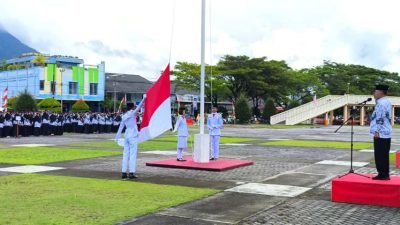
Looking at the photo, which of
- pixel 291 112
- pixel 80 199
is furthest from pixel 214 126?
pixel 291 112

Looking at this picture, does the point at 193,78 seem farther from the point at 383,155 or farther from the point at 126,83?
the point at 383,155

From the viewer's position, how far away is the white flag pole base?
15.7 m

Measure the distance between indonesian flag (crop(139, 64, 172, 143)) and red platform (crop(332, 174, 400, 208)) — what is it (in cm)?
566

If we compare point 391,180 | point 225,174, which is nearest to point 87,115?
point 225,174

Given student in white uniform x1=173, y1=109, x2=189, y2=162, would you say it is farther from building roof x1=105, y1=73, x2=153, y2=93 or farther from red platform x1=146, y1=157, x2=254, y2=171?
building roof x1=105, y1=73, x2=153, y2=93

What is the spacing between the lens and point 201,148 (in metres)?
15.7

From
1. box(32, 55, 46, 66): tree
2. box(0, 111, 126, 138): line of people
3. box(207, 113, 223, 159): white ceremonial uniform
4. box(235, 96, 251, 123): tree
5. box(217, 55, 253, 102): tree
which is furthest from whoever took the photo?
box(32, 55, 46, 66): tree

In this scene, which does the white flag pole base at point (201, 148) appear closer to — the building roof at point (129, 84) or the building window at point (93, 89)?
the building window at point (93, 89)

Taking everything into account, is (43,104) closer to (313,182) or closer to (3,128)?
(3,128)

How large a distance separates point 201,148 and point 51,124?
792 inches

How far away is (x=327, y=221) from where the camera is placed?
8273 mm

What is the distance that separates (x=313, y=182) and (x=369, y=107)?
61.0 meters

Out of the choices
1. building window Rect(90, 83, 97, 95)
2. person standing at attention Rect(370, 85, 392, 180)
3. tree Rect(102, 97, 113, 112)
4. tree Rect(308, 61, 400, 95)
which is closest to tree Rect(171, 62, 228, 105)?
tree Rect(102, 97, 113, 112)

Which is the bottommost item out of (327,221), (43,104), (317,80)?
(327,221)
